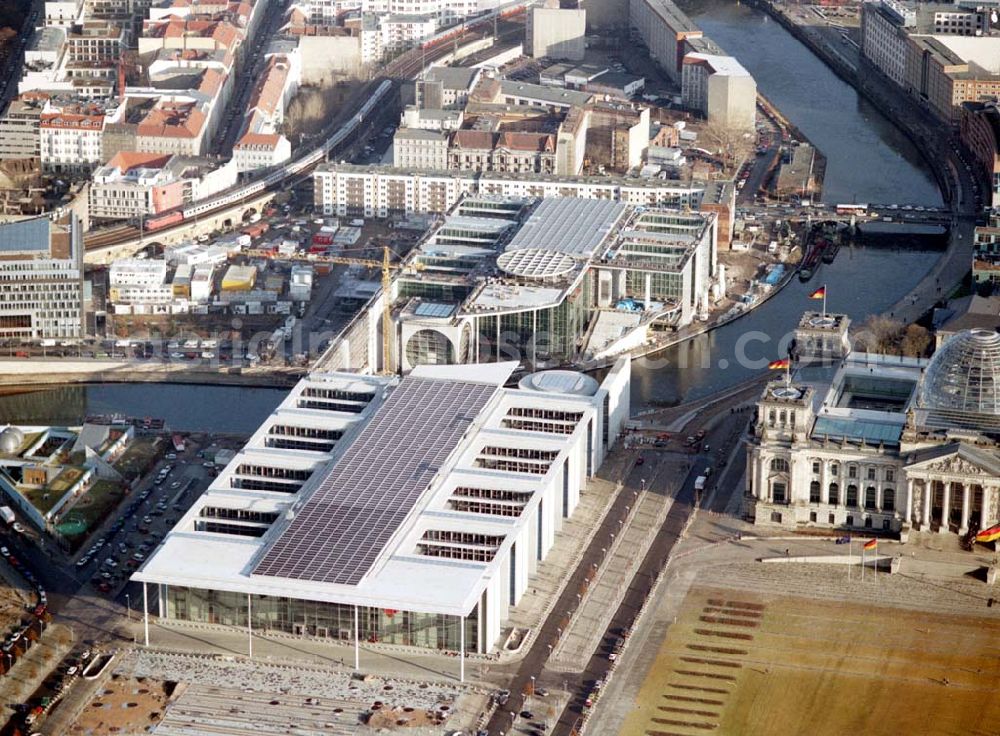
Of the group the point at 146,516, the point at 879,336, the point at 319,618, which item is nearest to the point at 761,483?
the point at 319,618

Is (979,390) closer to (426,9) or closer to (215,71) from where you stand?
(215,71)

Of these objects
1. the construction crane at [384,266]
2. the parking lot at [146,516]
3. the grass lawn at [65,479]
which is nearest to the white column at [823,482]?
the parking lot at [146,516]

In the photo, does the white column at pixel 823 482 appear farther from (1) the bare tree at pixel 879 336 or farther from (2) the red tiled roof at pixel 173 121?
(2) the red tiled roof at pixel 173 121

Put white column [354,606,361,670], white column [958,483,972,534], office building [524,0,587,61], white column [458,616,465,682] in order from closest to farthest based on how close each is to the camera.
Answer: white column [458,616,465,682]
white column [354,606,361,670]
white column [958,483,972,534]
office building [524,0,587,61]

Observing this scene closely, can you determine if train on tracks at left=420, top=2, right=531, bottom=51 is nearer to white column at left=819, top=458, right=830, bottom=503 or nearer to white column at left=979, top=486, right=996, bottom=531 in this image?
white column at left=819, top=458, right=830, bottom=503

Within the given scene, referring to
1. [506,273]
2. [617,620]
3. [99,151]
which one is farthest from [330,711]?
[99,151]

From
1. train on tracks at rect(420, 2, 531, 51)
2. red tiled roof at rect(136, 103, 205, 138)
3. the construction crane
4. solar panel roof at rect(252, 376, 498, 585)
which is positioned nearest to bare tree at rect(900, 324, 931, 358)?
solar panel roof at rect(252, 376, 498, 585)

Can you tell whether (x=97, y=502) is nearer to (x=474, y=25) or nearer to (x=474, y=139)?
(x=474, y=139)
